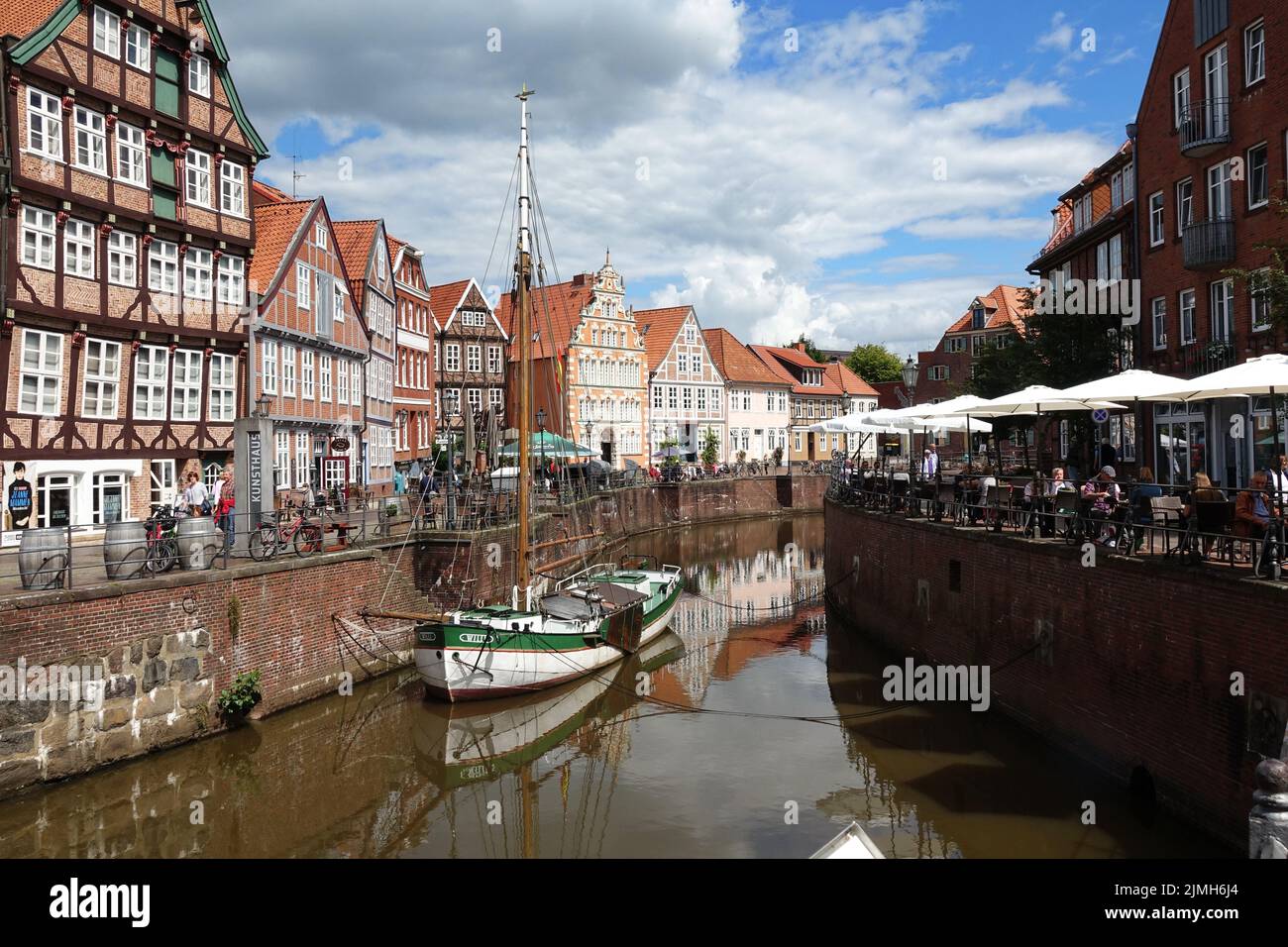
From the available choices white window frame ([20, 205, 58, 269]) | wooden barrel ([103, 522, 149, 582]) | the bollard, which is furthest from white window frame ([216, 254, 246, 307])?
the bollard

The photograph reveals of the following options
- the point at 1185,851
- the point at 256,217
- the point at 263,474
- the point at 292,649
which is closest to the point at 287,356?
the point at 256,217

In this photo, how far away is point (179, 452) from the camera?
2398 cm

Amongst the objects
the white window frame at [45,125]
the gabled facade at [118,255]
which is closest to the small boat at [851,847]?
the gabled facade at [118,255]

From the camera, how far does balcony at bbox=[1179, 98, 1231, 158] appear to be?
72.2 ft

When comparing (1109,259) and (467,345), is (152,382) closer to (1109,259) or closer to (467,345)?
(1109,259)

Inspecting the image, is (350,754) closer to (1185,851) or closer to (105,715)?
(105,715)

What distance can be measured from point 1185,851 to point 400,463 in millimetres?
35968

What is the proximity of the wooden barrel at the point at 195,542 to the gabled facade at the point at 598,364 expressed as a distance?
41558 mm

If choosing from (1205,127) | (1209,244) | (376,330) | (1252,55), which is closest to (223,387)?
(376,330)

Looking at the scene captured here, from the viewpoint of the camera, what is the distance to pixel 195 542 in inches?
632

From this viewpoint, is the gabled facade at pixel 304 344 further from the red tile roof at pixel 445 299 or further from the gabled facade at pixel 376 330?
the red tile roof at pixel 445 299

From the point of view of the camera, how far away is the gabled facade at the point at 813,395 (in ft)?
263
